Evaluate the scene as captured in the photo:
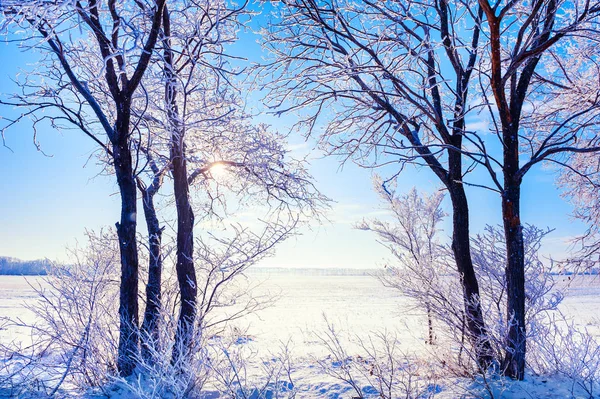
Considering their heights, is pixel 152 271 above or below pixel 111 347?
above

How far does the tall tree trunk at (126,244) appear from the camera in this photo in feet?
19.5

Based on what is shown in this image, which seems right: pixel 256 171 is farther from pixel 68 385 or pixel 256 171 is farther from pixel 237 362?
pixel 68 385

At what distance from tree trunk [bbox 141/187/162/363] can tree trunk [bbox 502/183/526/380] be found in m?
5.09

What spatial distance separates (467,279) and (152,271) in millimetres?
5315

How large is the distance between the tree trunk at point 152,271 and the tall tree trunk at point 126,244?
396 mm

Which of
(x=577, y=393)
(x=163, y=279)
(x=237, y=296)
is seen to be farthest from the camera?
(x=163, y=279)

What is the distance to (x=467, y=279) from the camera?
20.3ft

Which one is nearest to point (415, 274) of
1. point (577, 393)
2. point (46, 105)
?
point (577, 393)

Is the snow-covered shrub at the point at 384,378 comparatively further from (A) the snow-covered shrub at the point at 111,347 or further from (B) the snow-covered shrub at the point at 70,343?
(B) the snow-covered shrub at the point at 70,343

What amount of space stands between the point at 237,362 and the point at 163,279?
3.97 metres

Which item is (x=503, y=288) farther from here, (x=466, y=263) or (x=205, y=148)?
(x=205, y=148)

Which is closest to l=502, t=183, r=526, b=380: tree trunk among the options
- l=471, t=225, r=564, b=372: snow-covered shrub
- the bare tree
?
l=471, t=225, r=564, b=372: snow-covered shrub

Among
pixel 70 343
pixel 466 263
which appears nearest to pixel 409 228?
pixel 466 263

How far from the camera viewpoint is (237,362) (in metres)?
5.06
